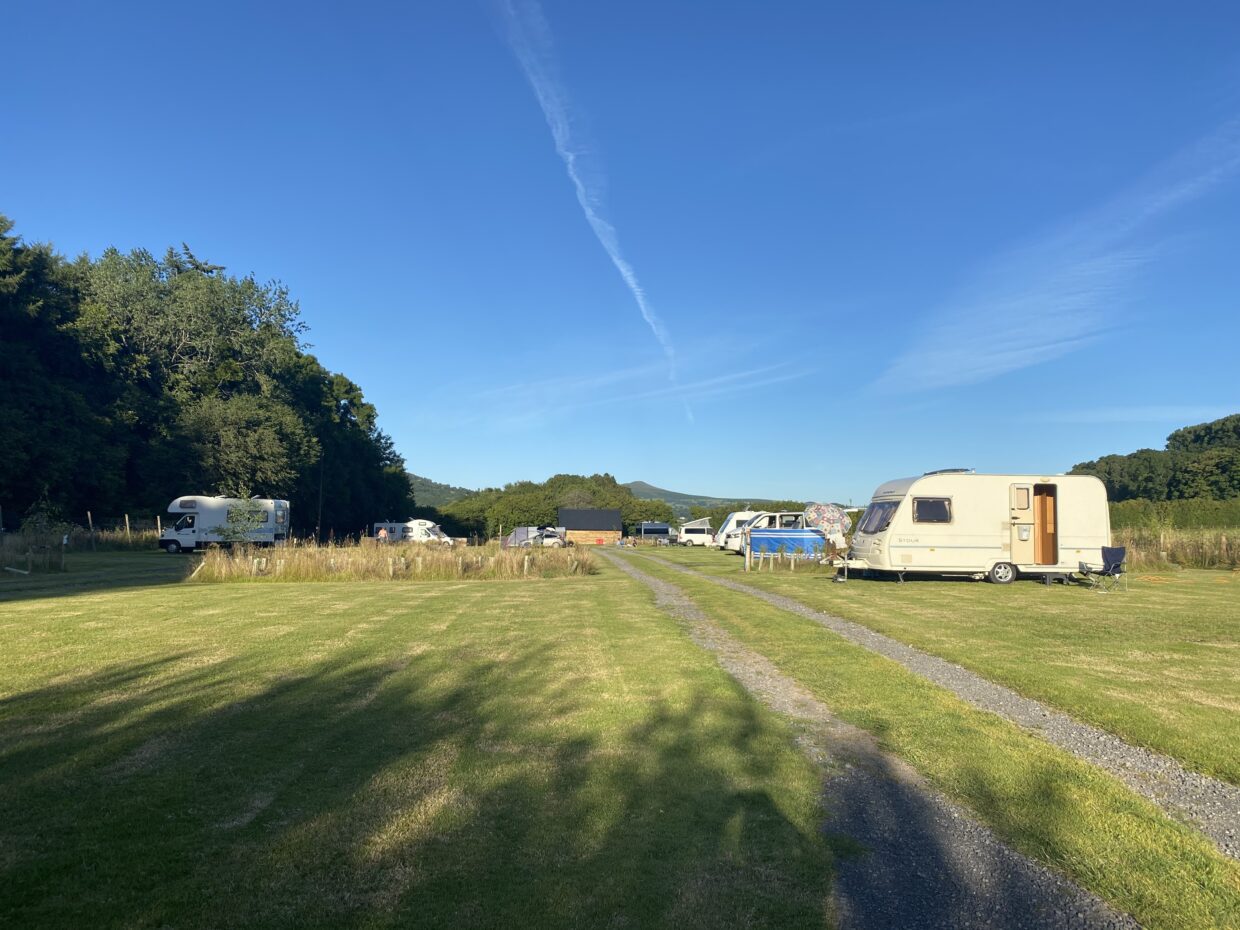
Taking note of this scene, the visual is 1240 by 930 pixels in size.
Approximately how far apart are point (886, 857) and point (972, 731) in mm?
2502

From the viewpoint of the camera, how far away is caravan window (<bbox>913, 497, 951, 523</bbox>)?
757 inches

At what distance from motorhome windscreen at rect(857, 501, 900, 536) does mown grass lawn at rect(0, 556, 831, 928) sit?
1264 cm

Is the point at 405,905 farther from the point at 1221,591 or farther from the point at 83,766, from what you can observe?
the point at 1221,591

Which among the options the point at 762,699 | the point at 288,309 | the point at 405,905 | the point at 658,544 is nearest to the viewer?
the point at 405,905

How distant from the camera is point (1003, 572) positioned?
19156 mm

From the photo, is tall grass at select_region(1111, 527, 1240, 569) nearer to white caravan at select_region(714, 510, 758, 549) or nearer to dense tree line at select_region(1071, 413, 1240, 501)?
white caravan at select_region(714, 510, 758, 549)

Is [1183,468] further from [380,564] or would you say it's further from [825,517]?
[380,564]

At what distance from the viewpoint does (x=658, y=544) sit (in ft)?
205

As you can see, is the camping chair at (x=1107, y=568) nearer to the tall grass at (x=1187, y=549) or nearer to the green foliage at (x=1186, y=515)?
the tall grass at (x=1187, y=549)

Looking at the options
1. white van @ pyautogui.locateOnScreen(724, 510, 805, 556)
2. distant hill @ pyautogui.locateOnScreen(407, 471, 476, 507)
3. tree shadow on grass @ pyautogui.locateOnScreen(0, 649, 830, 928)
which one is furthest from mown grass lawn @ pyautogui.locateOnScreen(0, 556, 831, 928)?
distant hill @ pyautogui.locateOnScreen(407, 471, 476, 507)

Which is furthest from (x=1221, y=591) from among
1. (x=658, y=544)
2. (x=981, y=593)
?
(x=658, y=544)

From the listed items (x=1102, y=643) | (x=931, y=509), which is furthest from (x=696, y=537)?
(x=1102, y=643)

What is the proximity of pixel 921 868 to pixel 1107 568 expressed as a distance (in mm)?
16946

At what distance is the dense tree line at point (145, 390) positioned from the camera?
36500 mm
